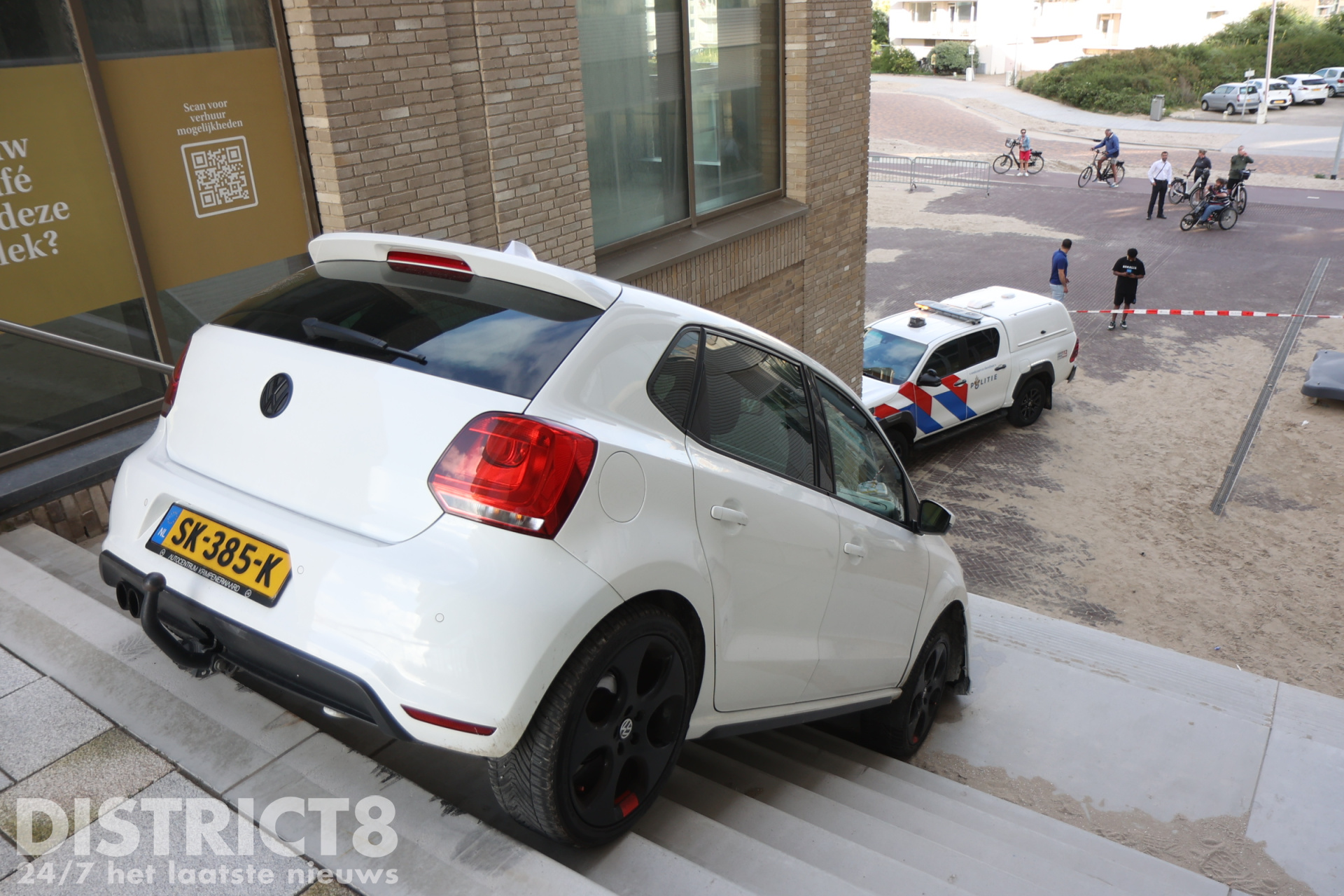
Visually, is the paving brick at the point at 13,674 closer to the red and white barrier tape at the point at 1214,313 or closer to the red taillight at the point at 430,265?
the red taillight at the point at 430,265

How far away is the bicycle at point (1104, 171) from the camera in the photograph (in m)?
30.6

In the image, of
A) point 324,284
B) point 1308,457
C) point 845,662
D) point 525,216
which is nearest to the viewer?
point 324,284

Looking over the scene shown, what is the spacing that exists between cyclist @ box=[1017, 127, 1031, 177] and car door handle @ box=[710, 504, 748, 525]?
1310 inches

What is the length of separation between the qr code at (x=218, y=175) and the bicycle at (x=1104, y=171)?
29.8m

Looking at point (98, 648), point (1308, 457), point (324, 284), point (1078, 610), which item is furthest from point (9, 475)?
point (1308, 457)

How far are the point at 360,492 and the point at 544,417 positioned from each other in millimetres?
521

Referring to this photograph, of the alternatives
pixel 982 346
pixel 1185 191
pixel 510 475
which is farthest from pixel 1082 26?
pixel 510 475

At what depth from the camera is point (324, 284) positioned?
310cm

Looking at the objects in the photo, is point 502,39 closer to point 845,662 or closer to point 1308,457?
point 845,662

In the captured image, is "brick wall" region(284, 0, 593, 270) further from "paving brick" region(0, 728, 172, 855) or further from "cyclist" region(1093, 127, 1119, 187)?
"cyclist" region(1093, 127, 1119, 187)

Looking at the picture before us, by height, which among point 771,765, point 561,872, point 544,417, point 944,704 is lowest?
point 944,704

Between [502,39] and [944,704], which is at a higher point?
[502,39]

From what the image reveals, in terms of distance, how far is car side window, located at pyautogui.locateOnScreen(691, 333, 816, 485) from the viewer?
315 centimetres

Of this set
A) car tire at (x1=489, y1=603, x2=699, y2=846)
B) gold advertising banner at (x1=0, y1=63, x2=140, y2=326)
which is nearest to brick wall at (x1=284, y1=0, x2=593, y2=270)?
gold advertising banner at (x1=0, y1=63, x2=140, y2=326)
